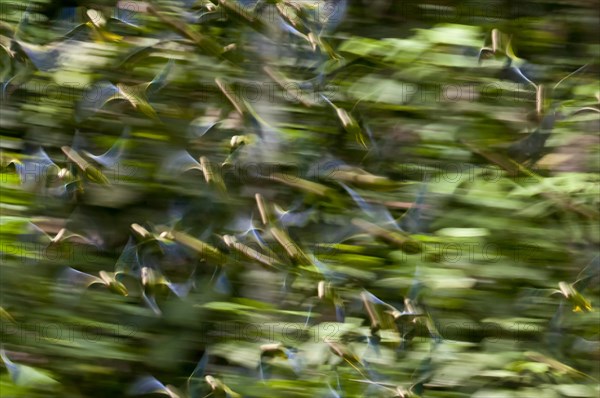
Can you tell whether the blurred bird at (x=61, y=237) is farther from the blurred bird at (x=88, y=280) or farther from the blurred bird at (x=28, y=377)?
the blurred bird at (x=28, y=377)

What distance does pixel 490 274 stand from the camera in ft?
6.21

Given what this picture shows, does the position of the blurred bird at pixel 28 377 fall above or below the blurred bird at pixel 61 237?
below

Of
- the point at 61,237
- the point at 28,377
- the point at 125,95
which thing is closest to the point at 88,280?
the point at 61,237

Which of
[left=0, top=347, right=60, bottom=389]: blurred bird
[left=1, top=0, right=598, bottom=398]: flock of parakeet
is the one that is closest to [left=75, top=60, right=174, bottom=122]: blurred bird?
[left=1, top=0, right=598, bottom=398]: flock of parakeet

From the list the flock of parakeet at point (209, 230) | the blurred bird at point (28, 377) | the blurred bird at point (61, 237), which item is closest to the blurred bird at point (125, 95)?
the flock of parakeet at point (209, 230)

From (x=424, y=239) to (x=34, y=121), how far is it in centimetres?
103

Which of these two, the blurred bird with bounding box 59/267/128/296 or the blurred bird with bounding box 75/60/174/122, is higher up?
the blurred bird with bounding box 75/60/174/122

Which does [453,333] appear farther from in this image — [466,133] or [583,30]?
[583,30]

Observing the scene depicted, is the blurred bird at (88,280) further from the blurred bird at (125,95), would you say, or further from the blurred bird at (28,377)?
the blurred bird at (125,95)

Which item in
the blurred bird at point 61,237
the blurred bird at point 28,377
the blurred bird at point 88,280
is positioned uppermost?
the blurred bird at point 61,237

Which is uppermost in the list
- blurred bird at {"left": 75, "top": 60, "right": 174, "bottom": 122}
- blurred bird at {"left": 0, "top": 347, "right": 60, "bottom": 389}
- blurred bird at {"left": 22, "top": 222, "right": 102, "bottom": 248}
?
blurred bird at {"left": 75, "top": 60, "right": 174, "bottom": 122}

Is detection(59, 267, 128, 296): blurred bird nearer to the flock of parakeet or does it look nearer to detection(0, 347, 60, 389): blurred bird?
the flock of parakeet

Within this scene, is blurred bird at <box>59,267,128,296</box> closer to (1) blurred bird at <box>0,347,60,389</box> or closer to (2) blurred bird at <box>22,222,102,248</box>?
(2) blurred bird at <box>22,222,102,248</box>

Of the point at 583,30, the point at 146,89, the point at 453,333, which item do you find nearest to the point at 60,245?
the point at 146,89
